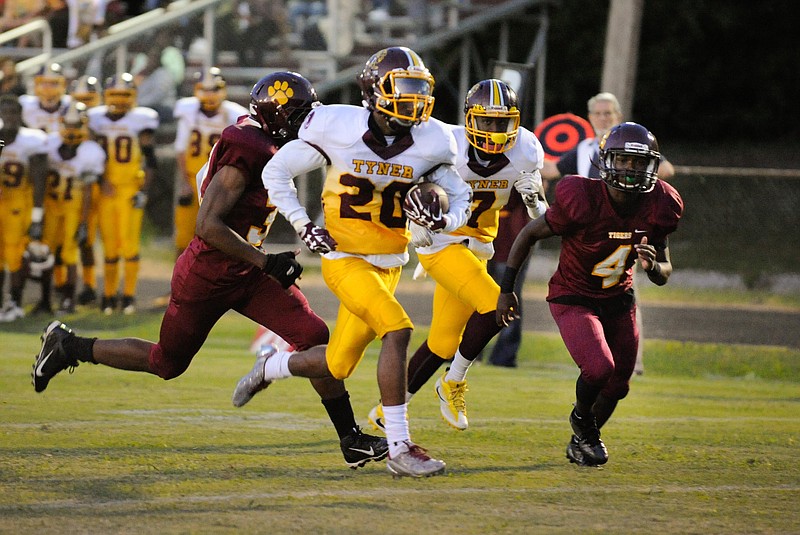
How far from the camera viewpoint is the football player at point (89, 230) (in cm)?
1313

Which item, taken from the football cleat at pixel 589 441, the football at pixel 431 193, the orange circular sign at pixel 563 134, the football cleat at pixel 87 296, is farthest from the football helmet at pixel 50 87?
the football cleat at pixel 589 441

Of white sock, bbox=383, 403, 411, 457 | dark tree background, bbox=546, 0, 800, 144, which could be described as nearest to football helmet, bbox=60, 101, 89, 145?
white sock, bbox=383, 403, 411, 457

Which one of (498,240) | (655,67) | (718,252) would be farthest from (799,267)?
(655,67)

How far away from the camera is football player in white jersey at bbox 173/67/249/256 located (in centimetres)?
1311

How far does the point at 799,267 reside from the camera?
13.9 m

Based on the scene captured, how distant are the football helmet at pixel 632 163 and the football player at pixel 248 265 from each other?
1365mm

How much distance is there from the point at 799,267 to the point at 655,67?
1318 centimetres

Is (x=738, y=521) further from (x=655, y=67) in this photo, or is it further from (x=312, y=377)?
(x=655, y=67)

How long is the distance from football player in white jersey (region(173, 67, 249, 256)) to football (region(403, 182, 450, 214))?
728 centimetres

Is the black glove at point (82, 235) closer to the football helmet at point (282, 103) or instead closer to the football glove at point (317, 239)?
the football helmet at point (282, 103)

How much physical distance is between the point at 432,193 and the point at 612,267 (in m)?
1.07

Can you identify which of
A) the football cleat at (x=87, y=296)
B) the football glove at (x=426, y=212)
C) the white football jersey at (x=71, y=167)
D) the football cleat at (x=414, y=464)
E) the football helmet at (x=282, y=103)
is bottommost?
the football cleat at (x=87, y=296)

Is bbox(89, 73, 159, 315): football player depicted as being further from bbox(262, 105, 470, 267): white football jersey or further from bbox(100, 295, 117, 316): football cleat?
bbox(262, 105, 470, 267): white football jersey

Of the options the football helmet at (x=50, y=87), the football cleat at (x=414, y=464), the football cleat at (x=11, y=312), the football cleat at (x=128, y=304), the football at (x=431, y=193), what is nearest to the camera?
the football cleat at (x=414, y=464)
